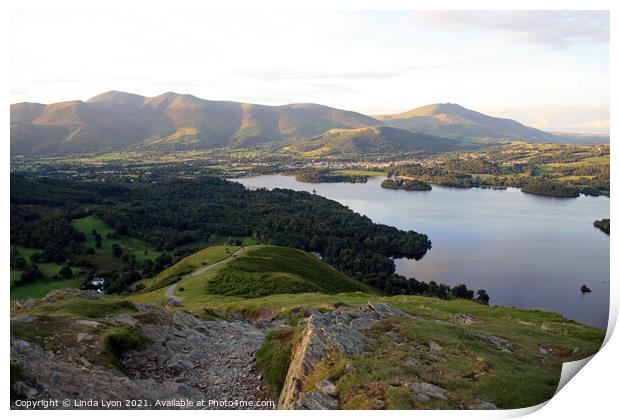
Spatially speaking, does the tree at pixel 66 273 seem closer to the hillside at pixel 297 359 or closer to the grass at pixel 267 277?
the grass at pixel 267 277

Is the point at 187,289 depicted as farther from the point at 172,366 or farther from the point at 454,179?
the point at 454,179

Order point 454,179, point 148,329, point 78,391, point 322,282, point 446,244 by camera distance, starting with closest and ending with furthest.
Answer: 1. point 78,391
2. point 148,329
3. point 322,282
4. point 446,244
5. point 454,179

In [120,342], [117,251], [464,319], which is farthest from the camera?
[117,251]

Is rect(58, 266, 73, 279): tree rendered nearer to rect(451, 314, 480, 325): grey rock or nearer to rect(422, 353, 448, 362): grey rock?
rect(451, 314, 480, 325): grey rock

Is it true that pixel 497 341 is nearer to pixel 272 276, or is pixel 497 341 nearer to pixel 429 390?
pixel 429 390

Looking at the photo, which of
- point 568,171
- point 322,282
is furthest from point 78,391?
point 568,171

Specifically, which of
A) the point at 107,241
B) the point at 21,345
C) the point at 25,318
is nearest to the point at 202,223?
the point at 107,241

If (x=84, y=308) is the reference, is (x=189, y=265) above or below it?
below
